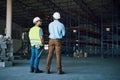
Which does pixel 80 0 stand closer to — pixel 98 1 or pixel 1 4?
pixel 98 1

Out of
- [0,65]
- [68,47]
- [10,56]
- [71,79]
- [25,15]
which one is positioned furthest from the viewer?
[25,15]

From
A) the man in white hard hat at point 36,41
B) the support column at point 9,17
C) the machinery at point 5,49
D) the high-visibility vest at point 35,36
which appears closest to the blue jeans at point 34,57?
the man in white hard hat at point 36,41

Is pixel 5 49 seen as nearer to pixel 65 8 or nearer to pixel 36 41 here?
pixel 36 41

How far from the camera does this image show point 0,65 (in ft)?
27.6

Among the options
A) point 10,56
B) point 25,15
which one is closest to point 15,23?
point 25,15

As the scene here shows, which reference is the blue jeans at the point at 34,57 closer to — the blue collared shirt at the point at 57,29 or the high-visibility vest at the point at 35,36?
the high-visibility vest at the point at 35,36

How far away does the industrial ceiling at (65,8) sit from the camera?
1916 centimetres

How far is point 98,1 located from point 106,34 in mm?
2427

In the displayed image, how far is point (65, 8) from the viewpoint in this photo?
2131 centimetres

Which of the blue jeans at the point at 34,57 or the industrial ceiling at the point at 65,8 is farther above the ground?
the industrial ceiling at the point at 65,8

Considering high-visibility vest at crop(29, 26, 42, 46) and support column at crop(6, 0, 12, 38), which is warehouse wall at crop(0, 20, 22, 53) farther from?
high-visibility vest at crop(29, 26, 42, 46)

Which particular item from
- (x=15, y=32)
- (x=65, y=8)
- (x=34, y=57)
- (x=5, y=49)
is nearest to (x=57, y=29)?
(x=34, y=57)

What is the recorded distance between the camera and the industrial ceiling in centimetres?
1916

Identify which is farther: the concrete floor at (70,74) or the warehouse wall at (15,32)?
the warehouse wall at (15,32)
